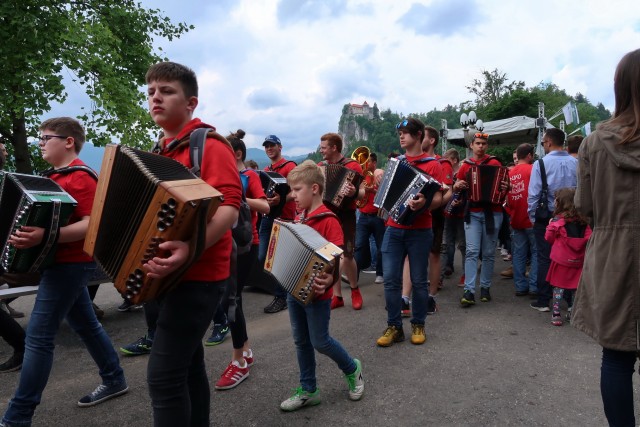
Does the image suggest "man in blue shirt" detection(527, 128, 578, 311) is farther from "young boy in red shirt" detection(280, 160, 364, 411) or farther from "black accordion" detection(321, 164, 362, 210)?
"young boy in red shirt" detection(280, 160, 364, 411)

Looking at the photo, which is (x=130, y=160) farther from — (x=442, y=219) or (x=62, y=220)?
(x=442, y=219)

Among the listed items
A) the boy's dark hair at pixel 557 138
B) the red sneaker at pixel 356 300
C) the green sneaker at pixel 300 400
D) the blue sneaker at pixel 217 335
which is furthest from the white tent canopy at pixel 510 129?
the green sneaker at pixel 300 400

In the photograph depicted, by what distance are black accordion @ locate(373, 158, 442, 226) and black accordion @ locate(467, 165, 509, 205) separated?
185 cm

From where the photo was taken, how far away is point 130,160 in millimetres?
1899

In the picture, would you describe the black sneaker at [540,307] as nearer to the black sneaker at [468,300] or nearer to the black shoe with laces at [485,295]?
the black shoe with laces at [485,295]

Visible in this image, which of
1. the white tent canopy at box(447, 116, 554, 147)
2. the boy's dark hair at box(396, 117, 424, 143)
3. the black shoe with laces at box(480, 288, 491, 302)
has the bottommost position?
the black shoe with laces at box(480, 288, 491, 302)

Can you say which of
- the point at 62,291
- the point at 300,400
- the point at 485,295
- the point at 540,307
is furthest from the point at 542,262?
the point at 62,291

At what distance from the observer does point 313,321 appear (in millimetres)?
3170

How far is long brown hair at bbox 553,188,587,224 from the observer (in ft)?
17.0

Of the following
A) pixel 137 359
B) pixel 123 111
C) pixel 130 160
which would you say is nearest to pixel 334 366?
pixel 137 359

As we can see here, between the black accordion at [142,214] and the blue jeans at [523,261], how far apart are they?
5.66 m

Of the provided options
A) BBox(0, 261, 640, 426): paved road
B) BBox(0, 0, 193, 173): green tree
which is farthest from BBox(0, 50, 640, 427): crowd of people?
BBox(0, 0, 193, 173): green tree

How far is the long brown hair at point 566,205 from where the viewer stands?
5.20m

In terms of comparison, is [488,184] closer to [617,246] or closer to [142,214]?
[617,246]
